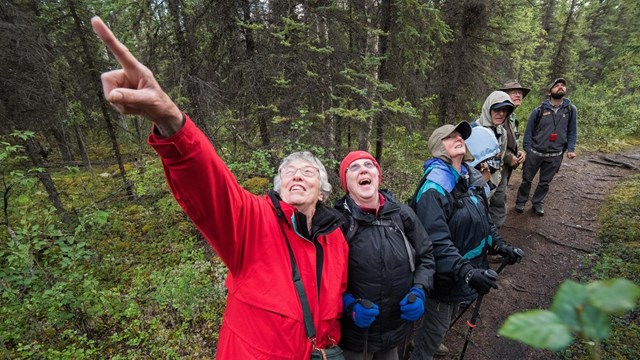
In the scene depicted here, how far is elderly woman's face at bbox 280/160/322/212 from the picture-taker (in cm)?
227

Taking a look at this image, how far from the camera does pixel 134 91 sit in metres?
1.32

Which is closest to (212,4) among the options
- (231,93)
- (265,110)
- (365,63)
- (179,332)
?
(231,93)

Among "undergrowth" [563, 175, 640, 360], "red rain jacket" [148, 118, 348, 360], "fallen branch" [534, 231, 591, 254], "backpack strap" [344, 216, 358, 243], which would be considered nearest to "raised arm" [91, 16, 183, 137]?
"red rain jacket" [148, 118, 348, 360]

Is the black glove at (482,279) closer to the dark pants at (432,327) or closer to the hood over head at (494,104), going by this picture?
the dark pants at (432,327)

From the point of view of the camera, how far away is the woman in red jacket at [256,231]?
1441mm

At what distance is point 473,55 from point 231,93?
837 centimetres

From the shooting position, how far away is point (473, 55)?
1055 cm

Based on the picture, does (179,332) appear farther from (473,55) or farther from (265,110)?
(473,55)

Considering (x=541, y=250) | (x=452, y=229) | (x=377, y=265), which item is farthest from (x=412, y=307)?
(x=541, y=250)

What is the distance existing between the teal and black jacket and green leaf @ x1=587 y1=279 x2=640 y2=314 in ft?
8.62

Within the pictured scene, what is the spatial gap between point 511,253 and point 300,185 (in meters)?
2.51

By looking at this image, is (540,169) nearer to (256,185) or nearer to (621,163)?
(621,163)

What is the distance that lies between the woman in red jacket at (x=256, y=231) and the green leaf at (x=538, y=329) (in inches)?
55.8

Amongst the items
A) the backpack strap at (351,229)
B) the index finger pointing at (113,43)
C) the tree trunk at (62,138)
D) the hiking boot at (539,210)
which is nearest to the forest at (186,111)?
the tree trunk at (62,138)
